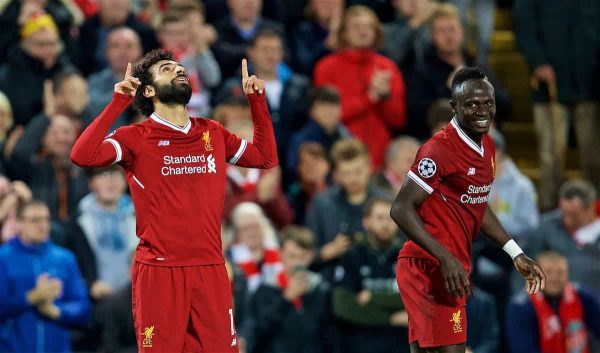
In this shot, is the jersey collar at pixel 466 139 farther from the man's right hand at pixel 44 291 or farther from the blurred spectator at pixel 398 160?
the man's right hand at pixel 44 291

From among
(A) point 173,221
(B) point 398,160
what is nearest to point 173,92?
(A) point 173,221

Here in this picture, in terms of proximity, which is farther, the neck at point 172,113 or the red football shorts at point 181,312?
the neck at point 172,113

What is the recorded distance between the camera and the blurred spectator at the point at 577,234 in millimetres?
12094

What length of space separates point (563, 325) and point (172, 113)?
4841 millimetres

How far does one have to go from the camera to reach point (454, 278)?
744 cm

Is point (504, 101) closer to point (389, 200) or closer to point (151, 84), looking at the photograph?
point (389, 200)

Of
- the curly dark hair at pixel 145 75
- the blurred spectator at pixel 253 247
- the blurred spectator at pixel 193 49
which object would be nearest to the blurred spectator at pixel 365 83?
the blurred spectator at pixel 193 49

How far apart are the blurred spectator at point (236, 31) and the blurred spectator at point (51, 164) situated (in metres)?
2.00

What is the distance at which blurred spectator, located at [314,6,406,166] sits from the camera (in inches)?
522

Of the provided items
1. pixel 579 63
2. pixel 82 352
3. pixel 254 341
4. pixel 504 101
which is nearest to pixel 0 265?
pixel 82 352

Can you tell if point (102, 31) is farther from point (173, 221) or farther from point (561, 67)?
point (173, 221)

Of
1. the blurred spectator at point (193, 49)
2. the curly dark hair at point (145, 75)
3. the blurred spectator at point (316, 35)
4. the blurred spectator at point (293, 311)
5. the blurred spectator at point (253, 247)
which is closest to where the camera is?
the curly dark hair at point (145, 75)

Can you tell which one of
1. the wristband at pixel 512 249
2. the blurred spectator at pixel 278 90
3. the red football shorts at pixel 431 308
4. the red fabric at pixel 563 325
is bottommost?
the red fabric at pixel 563 325

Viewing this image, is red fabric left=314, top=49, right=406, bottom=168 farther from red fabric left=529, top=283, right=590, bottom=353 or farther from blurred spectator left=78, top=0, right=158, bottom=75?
red fabric left=529, top=283, right=590, bottom=353
